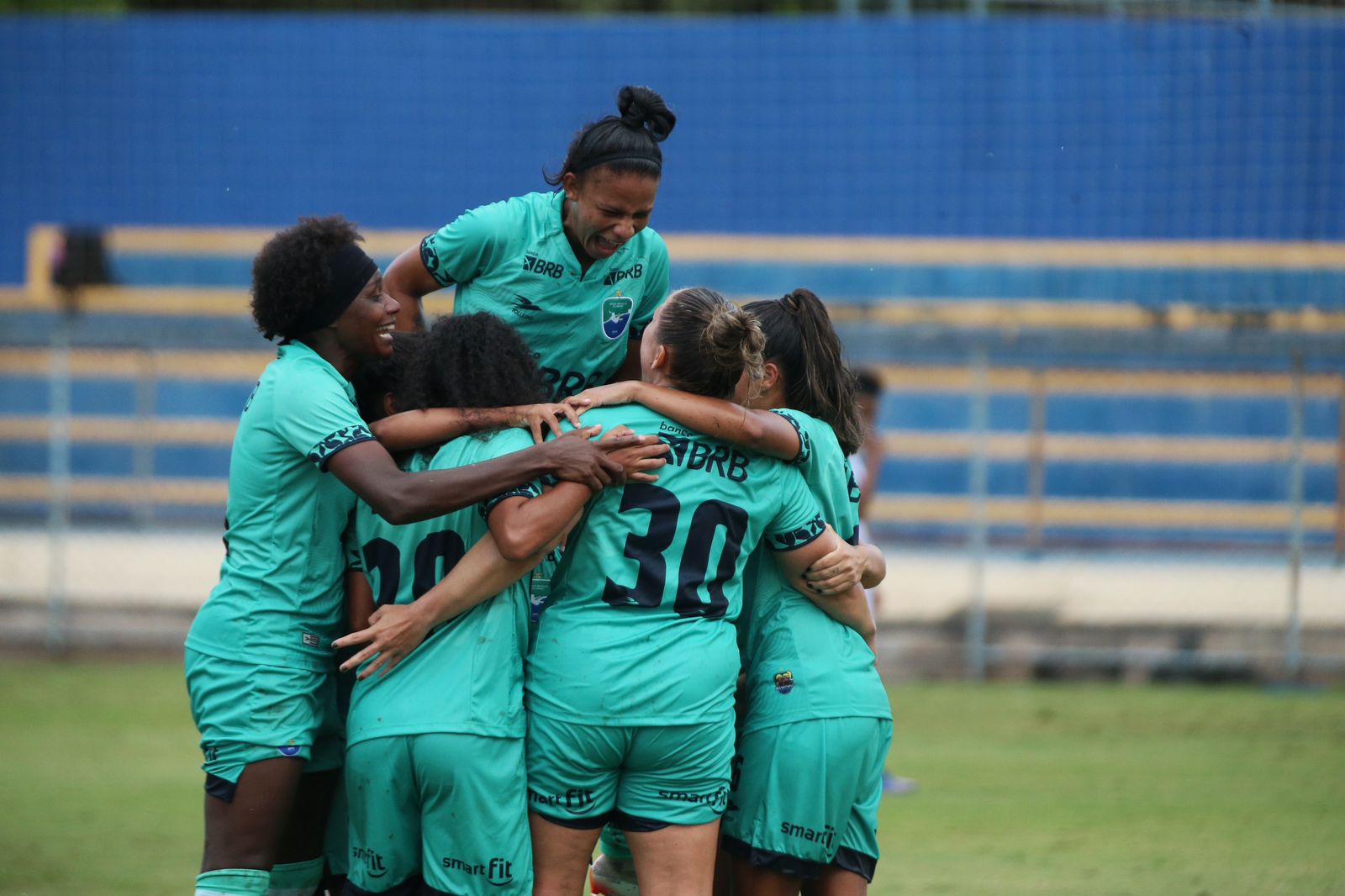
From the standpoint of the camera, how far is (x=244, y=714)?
11.2 feet

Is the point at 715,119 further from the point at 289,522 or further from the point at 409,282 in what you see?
the point at 289,522

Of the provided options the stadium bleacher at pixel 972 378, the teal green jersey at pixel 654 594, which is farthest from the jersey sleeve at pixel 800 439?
the stadium bleacher at pixel 972 378

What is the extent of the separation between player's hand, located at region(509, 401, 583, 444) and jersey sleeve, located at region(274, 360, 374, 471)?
0.35m

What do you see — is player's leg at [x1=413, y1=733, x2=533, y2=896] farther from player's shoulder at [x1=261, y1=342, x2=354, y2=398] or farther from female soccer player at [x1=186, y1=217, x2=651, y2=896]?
player's shoulder at [x1=261, y1=342, x2=354, y2=398]

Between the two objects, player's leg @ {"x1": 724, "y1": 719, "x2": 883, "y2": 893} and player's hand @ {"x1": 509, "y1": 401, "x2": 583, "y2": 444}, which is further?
player's leg @ {"x1": 724, "y1": 719, "x2": 883, "y2": 893}

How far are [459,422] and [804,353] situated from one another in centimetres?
99

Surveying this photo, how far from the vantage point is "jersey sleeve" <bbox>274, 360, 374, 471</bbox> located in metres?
3.36

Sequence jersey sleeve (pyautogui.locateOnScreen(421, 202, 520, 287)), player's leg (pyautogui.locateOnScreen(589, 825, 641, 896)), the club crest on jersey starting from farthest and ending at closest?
the club crest on jersey < jersey sleeve (pyautogui.locateOnScreen(421, 202, 520, 287)) < player's leg (pyautogui.locateOnScreen(589, 825, 641, 896))

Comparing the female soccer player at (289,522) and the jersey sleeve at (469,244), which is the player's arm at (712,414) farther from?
the jersey sleeve at (469,244)

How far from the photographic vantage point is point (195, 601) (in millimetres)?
10266

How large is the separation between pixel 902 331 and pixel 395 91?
18.1 feet

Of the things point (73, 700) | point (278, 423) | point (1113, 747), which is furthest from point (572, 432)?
point (73, 700)

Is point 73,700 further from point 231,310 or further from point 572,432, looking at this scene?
point 572,432

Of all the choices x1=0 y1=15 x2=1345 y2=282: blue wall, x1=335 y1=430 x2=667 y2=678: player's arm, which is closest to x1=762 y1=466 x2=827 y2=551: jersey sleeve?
x1=335 y1=430 x2=667 y2=678: player's arm
